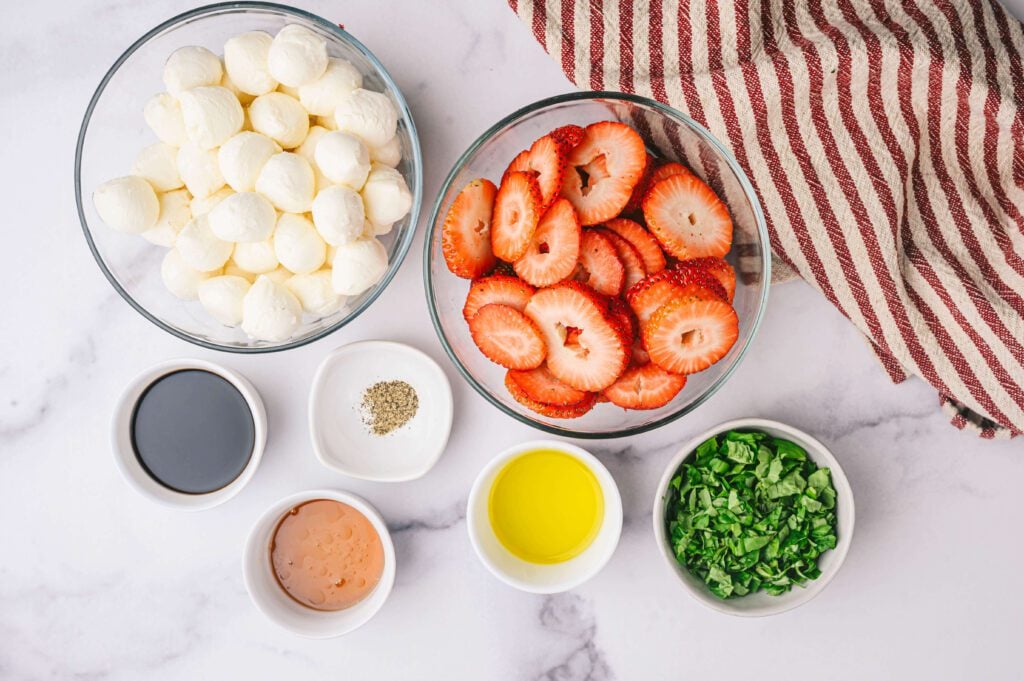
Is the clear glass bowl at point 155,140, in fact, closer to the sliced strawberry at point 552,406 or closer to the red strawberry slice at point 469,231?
the red strawberry slice at point 469,231

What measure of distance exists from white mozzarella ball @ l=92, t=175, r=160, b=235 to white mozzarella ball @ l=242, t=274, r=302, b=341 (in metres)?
0.16

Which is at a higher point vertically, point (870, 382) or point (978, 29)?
point (978, 29)

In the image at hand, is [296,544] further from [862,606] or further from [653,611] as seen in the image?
[862,606]

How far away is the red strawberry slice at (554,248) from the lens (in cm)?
95

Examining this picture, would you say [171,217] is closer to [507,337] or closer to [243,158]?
[243,158]

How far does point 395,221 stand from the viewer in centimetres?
109

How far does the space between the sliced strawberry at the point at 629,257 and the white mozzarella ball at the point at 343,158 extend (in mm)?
317

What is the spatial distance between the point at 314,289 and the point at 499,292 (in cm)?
25

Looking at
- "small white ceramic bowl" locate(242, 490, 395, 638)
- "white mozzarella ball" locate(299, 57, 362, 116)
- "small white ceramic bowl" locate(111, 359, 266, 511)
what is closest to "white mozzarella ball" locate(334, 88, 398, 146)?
"white mozzarella ball" locate(299, 57, 362, 116)

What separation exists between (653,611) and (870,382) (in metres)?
0.50

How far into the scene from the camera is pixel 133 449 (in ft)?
4.02

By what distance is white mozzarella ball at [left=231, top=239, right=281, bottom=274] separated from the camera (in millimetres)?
1045

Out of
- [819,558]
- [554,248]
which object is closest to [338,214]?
[554,248]

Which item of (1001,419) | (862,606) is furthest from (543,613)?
(1001,419)
